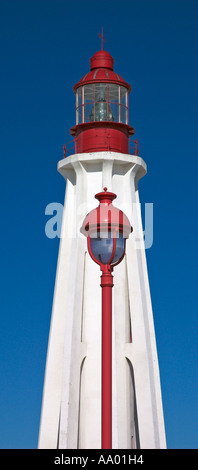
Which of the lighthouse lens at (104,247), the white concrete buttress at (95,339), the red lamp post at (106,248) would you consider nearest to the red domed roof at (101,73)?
the white concrete buttress at (95,339)

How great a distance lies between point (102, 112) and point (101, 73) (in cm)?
162

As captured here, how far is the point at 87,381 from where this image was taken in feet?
128

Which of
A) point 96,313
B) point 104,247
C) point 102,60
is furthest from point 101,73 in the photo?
point 104,247

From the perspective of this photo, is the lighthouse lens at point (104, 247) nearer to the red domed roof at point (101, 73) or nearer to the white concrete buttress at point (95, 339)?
the white concrete buttress at point (95, 339)

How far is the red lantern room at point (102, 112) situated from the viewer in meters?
41.0

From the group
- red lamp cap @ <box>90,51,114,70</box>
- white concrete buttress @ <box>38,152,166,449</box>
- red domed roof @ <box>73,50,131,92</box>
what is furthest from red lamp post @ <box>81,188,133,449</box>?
red lamp cap @ <box>90,51,114,70</box>

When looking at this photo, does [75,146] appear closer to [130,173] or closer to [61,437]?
[130,173]

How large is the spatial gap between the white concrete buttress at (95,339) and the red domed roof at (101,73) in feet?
10.4

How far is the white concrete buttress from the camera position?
3838 centimetres

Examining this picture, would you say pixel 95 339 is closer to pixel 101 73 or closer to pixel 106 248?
pixel 101 73

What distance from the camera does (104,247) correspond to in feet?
83.7

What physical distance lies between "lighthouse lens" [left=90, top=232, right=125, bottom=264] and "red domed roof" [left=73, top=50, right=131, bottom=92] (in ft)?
54.7
